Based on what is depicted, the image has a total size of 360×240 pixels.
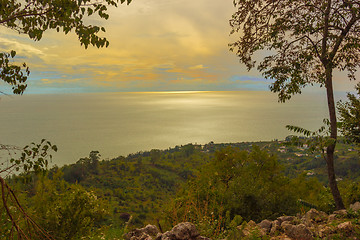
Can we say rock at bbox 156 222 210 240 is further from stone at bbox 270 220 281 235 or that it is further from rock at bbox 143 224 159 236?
stone at bbox 270 220 281 235

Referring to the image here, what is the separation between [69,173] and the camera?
191 ft

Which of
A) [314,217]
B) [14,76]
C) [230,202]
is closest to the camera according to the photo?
[14,76]

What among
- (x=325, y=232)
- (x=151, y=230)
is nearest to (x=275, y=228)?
(x=325, y=232)

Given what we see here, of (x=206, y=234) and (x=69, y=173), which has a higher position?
(x=206, y=234)

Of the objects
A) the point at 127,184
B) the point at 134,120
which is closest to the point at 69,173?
the point at 127,184

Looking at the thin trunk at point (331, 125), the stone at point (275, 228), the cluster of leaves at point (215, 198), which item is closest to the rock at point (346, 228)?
the stone at point (275, 228)

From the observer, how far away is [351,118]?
7.01 m

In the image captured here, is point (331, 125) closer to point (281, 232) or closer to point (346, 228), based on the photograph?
point (346, 228)

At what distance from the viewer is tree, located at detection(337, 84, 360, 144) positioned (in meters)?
6.84

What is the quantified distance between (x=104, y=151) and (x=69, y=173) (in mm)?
36052

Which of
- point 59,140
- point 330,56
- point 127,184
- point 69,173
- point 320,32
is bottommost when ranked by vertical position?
point 127,184

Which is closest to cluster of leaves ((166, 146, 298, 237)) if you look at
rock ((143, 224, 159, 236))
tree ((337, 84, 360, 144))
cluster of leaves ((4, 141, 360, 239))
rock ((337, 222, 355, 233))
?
cluster of leaves ((4, 141, 360, 239))

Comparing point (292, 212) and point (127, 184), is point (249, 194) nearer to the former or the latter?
point (292, 212)

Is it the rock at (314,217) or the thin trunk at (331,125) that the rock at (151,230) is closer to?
the rock at (314,217)
